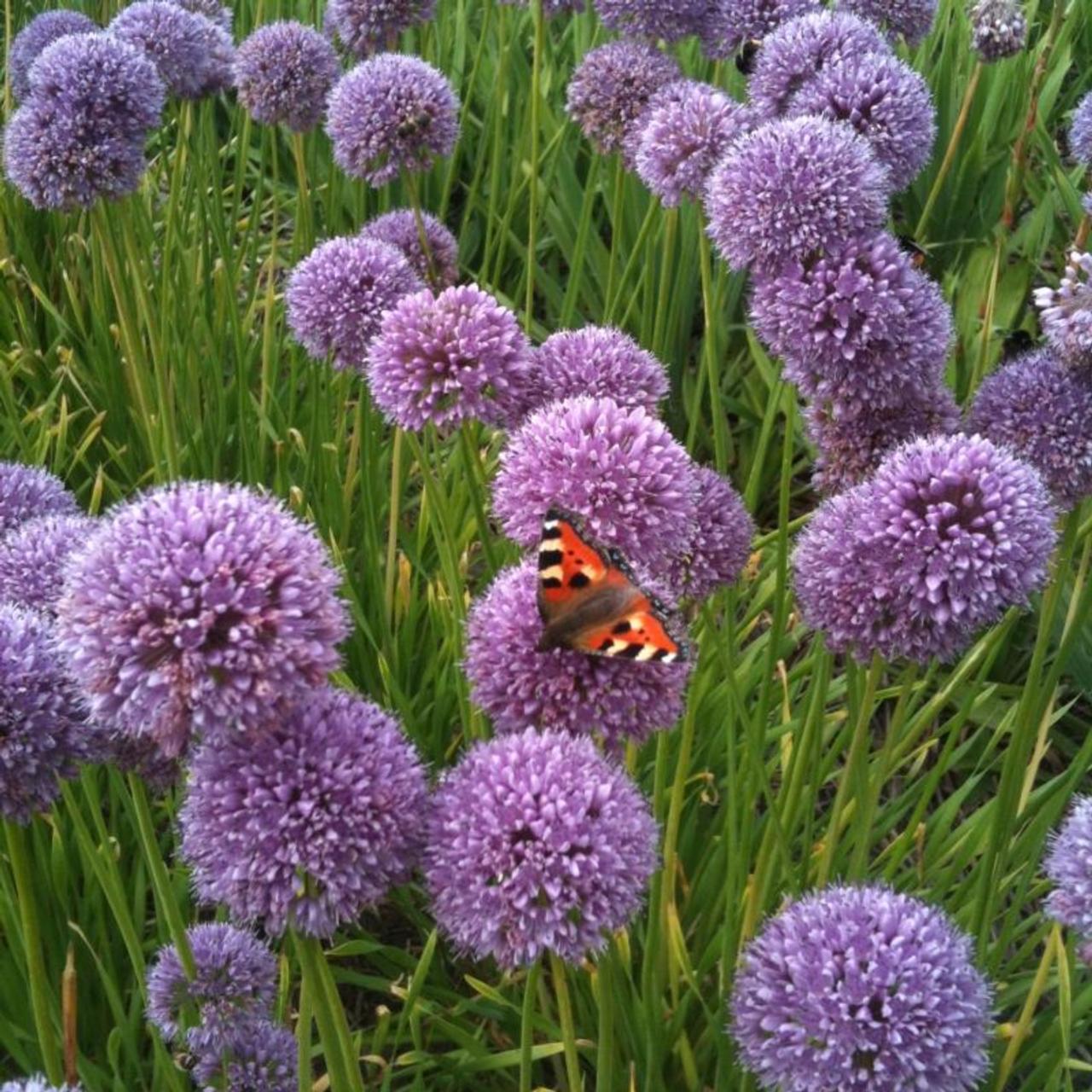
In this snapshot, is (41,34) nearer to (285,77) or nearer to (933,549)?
(285,77)

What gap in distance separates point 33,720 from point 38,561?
22 centimetres

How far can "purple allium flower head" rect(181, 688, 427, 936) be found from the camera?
3.41ft

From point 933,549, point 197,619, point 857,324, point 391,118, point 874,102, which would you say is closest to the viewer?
point 197,619

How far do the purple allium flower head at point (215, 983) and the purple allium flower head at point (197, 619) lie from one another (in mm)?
417

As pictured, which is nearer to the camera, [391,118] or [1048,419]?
[1048,419]

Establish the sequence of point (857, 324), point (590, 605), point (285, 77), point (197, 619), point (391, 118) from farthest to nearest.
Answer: point (285, 77), point (391, 118), point (857, 324), point (590, 605), point (197, 619)

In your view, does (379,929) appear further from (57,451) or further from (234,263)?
(234,263)

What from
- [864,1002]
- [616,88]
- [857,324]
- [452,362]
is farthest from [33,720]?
[616,88]

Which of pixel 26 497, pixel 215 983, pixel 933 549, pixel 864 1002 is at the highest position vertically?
pixel 933 549

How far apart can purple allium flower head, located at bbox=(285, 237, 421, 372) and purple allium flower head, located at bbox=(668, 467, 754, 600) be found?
0.68 m

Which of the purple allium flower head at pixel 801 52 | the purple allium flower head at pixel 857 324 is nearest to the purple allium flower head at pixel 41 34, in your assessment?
the purple allium flower head at pixel 801 52

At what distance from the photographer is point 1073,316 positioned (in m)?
1.53

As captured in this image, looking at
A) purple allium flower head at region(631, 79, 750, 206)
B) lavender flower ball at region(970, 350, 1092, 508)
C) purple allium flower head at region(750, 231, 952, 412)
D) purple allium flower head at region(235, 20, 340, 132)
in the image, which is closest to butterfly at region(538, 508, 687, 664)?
purple allium flower head at region(750, 231, 952, 412)

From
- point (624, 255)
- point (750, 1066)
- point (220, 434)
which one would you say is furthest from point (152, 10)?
point (750, 1066)
